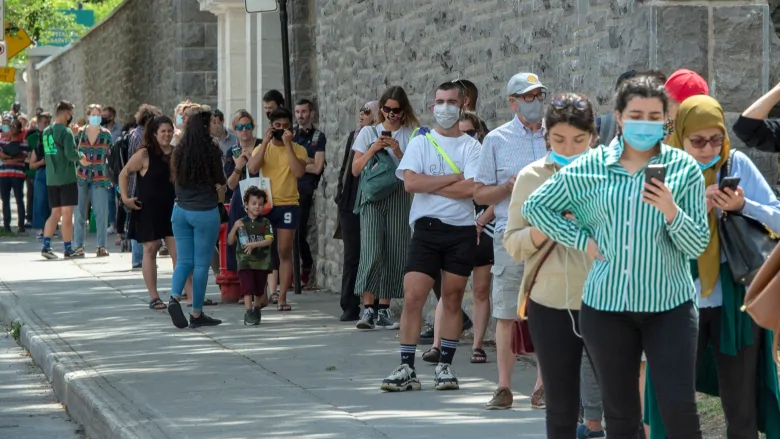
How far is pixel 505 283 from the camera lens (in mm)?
7953

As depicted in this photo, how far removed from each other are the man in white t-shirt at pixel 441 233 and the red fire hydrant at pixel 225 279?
4928 mm

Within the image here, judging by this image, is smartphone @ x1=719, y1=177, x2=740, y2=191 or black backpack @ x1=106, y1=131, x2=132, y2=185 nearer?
smartphone @ x1=719, y1=177, x2=740, y2=191

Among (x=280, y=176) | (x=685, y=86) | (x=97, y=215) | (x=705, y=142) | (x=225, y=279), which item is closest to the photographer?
(x=705, y=142)

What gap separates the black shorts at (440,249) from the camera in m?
8.48

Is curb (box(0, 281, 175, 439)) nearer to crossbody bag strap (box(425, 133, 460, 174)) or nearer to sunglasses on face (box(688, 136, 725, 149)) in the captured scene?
crossbody bag strap (box(425, 133, 460, 174))

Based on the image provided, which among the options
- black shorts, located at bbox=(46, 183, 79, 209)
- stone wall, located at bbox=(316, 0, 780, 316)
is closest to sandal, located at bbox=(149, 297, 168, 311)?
stone wall, located at bbox=(316, 0, 780, 316)

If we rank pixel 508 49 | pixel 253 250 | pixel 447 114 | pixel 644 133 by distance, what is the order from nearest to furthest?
1. pixel 644 133
2. pixel 447 114
3. pixel 508 49
4. pixel 253 250

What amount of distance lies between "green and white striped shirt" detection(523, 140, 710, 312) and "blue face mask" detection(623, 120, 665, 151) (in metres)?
0.06

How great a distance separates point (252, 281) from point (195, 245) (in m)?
0.54

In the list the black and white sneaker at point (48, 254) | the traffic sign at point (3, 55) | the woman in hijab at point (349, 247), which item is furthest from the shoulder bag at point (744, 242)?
the traffic sign at point (3, 55)

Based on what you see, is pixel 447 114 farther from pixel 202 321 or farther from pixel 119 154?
pixel 119 154

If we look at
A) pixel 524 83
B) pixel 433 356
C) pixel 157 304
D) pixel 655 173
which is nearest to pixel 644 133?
pixel 655 173

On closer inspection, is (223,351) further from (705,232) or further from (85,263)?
(85,263)

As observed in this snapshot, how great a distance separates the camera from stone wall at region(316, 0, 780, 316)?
789 cm
